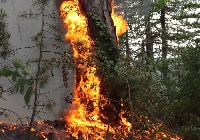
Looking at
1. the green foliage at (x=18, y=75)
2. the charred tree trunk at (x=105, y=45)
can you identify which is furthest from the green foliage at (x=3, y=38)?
the green foliage at (x=18, y=75)

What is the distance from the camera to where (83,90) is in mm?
9344

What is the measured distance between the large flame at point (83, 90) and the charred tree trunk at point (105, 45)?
0.19 meters

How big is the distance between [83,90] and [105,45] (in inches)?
67.3

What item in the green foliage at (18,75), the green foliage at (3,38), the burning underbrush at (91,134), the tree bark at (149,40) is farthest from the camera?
the tree bark at (149,40)

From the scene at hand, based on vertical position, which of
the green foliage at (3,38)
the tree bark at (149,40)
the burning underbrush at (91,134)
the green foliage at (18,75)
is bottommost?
the burning underbrush at (91,134)

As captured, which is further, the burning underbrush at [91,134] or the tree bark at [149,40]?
the tree bark at [149,40]

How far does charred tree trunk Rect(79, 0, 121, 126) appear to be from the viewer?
8.40 meters

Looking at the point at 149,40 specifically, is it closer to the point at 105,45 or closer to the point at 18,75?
the point at 105,45

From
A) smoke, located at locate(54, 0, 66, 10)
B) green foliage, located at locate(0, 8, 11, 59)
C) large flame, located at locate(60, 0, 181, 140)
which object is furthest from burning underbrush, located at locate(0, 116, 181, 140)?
smoke, located at locate(54, 0, 66, 10)

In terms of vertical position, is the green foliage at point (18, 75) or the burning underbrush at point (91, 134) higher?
the green foliage at point (18, 75)

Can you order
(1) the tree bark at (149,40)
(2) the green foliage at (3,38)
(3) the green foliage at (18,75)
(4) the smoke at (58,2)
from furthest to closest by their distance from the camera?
(1) the tree bark at (149,40), (4) the smoke at (58,2), (2) the green foliage at (3,38), (3) the green foliage at (18,75)

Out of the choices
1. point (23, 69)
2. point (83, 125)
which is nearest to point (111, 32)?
point (83, 125)

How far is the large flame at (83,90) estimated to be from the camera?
832 centimetres

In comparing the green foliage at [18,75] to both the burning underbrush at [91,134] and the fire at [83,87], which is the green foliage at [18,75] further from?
the fire at [83,87]
